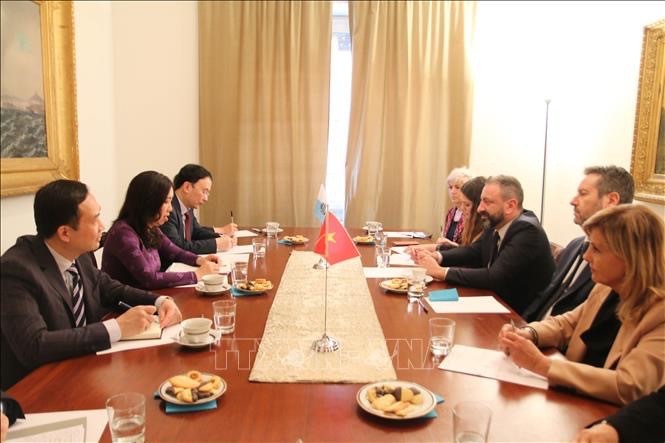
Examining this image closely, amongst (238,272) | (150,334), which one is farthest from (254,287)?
(150,334)

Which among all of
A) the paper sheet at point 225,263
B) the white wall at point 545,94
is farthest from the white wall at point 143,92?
the white wall at point 545,94

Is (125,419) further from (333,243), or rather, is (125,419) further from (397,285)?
(397,285)

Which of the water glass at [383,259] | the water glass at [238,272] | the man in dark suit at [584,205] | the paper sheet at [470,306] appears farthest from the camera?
the water glass at [383,259]

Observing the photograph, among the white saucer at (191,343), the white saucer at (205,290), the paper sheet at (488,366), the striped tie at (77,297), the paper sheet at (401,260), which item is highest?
the striped tie at (77,297)

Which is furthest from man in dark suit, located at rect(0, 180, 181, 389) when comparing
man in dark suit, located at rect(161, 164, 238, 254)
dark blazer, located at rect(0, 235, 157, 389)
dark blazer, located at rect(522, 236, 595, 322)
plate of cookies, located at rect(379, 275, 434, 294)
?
dark blazer, located at rect(522, 236, 595, 322)

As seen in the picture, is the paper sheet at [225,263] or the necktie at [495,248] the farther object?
the necktie at [495,248]

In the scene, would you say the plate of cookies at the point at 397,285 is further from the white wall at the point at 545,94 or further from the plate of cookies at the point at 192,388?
the white wall at the point at 545,94

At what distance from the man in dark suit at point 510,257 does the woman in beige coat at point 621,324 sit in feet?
2.63

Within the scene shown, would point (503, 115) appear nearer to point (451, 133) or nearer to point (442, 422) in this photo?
point (451, 133)

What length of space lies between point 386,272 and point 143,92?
3289mm

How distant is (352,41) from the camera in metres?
4.84

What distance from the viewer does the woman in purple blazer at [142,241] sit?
7.84 ft

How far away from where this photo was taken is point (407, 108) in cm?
489

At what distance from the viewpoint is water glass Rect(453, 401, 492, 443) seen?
114 cm
